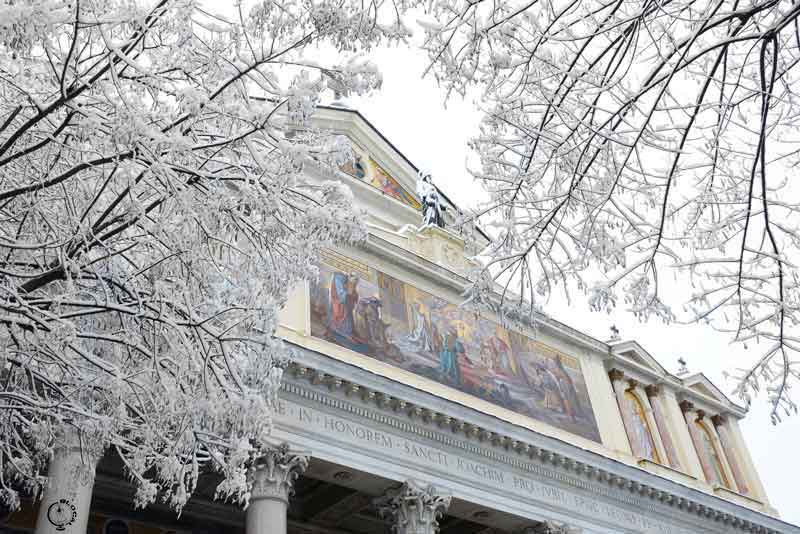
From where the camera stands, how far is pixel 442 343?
52.4 feet

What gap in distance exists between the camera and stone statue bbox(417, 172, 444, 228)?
18438mm

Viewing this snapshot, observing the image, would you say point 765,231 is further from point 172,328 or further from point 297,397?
point 297,397

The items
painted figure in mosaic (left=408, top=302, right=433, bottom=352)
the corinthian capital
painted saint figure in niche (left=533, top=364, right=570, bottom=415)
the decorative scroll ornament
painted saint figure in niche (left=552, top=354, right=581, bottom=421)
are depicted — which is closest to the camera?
the corinthian capital

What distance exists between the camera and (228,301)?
7.50m

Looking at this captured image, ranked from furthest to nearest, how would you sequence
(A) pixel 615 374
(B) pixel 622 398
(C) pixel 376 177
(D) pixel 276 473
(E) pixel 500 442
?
(A) pixel 615 374, (B) pixel 622 398, (C) pixel 376 177, (E) pixel 500 442, (D) pixel 276 473

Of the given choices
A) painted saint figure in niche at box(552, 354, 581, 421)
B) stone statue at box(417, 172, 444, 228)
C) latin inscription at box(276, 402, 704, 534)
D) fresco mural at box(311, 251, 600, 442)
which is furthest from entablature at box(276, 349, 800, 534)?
stone statue at box(417, 172, 444, 228)

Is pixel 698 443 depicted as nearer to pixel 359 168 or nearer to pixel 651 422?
pixel 651 422

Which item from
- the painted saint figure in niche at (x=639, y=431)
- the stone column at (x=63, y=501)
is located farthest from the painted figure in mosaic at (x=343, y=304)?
the painted saint figure in niche at (x=639, y=431)

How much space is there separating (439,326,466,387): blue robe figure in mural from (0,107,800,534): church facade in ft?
0.09

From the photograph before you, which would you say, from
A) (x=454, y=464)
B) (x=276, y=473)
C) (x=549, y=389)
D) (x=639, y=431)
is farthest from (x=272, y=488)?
(x=639, y=431)

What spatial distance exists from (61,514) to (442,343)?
8.20 meters

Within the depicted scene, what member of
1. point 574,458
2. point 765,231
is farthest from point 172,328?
point 574,458

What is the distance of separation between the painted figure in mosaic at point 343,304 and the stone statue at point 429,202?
3551mm

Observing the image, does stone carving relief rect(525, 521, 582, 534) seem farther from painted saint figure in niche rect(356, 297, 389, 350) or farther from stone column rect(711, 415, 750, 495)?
stone column rect(711, 415, 750, 495)
